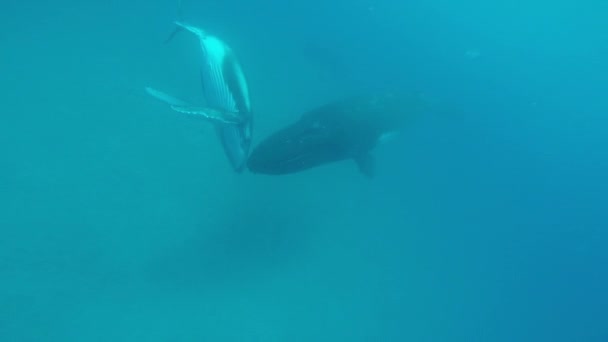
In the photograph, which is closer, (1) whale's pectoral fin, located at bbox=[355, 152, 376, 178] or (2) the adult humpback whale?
(2) the adult humpback whale

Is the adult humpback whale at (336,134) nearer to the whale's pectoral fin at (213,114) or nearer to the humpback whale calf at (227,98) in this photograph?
the humpback whale calf at (227,98)

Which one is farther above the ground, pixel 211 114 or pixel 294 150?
pixel 294 150

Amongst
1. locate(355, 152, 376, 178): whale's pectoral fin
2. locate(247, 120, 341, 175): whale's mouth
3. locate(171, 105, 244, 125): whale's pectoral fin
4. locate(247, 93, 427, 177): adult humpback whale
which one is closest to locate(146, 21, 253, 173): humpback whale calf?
locate(171, 105, 244, 125): whale's pectoral fin

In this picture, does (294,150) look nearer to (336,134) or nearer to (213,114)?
(336,134)

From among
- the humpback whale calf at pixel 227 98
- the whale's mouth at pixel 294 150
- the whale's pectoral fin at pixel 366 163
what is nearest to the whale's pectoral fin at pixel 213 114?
the humpback whale calf at pixel 227 98

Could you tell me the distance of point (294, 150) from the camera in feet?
14.1

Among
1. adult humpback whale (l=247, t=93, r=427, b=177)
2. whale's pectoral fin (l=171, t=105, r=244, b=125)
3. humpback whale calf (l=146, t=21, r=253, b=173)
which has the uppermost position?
adult humpback whale (l=247, t=93, r=427, b=177)

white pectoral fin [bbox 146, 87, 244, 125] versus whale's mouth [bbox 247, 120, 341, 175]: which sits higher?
whale's mouth [bbox 247, 120, 341, 175]

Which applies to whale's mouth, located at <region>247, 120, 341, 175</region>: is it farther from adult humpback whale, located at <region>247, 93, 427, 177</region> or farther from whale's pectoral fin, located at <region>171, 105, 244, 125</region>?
whale's pectoral fin, located at <region>171, 105, 244, 125</region>

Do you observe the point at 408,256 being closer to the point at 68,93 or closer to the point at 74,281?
the point at 74,281

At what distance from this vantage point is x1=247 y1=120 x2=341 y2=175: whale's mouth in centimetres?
417

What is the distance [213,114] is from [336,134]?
258 cm

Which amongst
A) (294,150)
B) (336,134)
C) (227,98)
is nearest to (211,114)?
(227,98)

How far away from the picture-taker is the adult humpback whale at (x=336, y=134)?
4.24 meters
